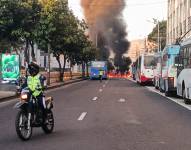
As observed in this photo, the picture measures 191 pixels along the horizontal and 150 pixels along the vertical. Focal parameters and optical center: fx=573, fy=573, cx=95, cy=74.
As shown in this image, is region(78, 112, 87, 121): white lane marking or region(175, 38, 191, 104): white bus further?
region(175, 38, 191, 104): white bus

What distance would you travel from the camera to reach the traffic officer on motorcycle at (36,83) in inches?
498

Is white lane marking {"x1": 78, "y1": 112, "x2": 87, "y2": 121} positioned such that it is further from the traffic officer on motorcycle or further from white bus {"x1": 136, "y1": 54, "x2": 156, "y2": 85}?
white bus {"x1": 136, "y1": 54, "x2": 156, "y2": 85}

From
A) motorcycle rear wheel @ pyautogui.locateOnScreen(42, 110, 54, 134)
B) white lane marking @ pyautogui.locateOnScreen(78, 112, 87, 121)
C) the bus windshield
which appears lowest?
white lane marking @ pyautogui.locateOnScreen(78, 112, 87, 121)

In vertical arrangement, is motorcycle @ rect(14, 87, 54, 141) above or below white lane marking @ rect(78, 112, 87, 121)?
above

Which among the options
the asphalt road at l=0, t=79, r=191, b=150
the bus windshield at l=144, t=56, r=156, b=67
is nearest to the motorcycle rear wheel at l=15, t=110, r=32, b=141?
the asphalt road at l=0, t=79, r=191, b=150

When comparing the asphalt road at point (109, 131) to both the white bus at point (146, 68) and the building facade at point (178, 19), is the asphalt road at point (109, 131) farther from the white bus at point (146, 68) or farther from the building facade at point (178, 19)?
the building facade at point (178, 19)

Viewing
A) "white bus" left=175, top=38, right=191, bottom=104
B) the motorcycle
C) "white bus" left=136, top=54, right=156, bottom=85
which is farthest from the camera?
"white bus" left=136, top=54, right=156, bottom=85

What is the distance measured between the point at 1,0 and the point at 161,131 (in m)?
18.7

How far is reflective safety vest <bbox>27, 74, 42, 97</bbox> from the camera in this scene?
12633mm

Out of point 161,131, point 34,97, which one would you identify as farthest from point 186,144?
point 34,97

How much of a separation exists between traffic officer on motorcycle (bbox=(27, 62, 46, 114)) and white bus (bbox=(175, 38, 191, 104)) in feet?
38.2

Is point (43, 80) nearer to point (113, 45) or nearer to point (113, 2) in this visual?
point (113, 2)

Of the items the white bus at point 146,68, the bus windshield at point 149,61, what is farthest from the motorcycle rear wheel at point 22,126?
the bus windshield at point 149,61

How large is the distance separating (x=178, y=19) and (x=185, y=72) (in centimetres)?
5841
